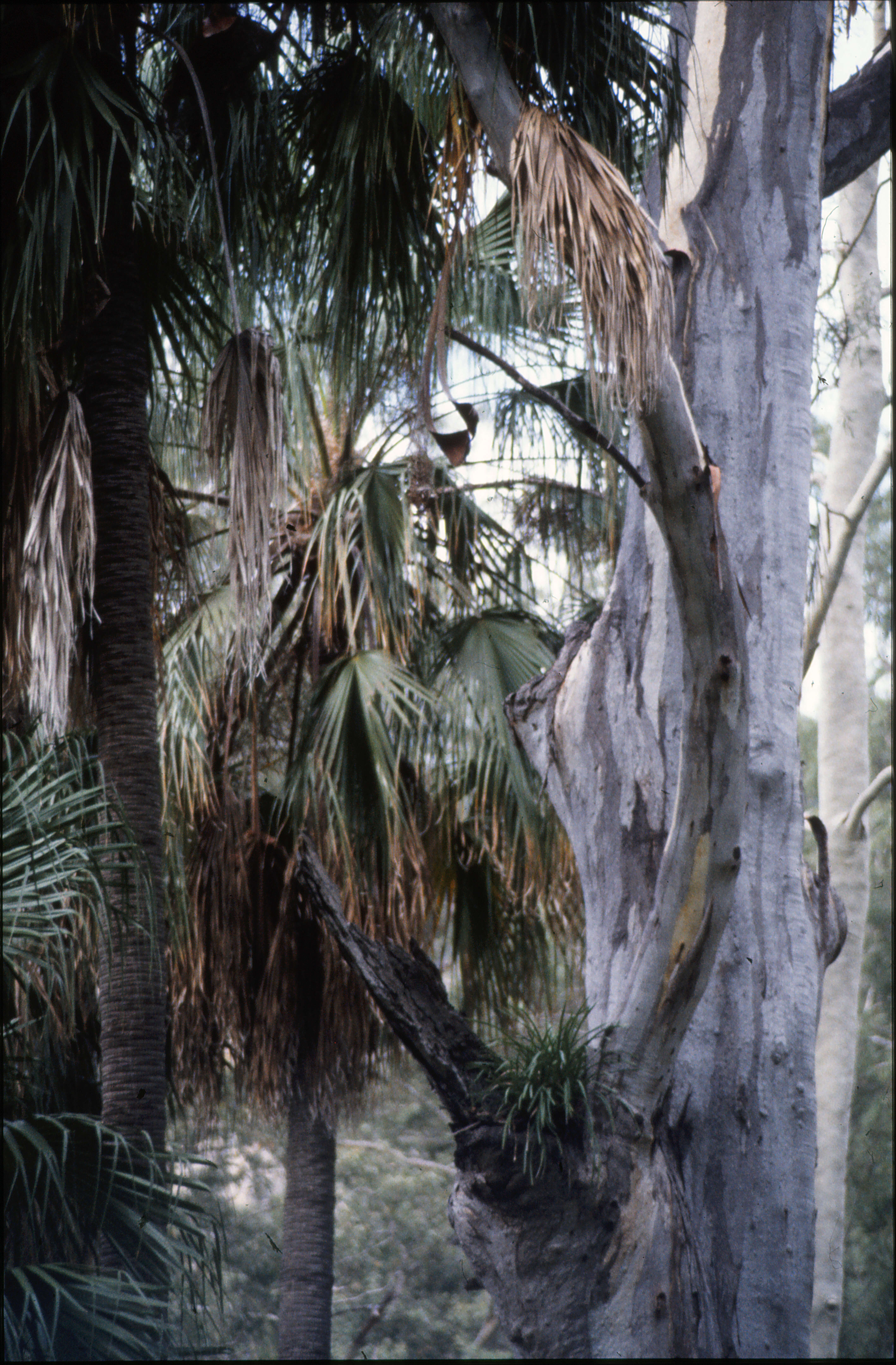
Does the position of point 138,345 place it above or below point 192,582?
above

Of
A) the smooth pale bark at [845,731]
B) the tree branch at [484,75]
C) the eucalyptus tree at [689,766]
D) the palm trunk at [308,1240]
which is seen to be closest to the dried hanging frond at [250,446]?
the eucalyptus tree at [689,766]

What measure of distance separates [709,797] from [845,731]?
26.3ft

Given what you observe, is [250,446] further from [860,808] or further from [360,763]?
[860,808]

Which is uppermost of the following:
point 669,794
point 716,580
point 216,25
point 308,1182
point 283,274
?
point 216,25

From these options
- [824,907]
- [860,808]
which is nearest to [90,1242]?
[824,907]

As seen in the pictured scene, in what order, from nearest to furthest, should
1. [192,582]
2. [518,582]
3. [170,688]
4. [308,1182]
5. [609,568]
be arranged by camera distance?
[192,582], [170,688], [518,582], [308,1182], [609,568]

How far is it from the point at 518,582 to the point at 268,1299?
1067 cm

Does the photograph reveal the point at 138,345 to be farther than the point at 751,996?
Yes

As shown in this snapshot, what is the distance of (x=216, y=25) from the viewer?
11.6 ft

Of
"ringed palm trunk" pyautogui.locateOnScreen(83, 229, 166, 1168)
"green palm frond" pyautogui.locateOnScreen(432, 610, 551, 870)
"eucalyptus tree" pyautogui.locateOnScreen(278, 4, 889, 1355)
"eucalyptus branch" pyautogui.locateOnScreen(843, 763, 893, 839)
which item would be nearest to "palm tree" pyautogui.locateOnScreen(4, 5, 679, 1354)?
"ringed palm trunk" pyautogui.locateOnScreen(83, 229, 166, 1168)

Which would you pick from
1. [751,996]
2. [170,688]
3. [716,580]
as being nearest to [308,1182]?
[170,688]

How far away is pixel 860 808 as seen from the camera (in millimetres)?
9055

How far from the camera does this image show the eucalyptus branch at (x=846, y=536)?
870cm

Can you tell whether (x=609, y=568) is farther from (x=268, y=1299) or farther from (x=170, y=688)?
(x=268, y=1299)
